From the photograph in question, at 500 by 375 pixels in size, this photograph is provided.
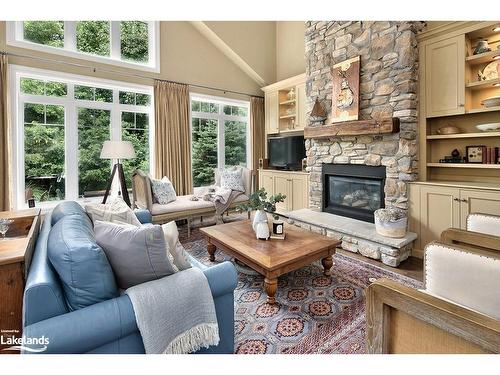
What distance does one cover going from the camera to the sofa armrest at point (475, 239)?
158cm

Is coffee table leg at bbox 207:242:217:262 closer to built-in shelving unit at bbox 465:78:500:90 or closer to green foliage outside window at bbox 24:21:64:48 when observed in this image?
built-in shelving unit at bbox 465:78:500:90

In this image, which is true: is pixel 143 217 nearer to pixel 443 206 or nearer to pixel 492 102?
pixel 443 206

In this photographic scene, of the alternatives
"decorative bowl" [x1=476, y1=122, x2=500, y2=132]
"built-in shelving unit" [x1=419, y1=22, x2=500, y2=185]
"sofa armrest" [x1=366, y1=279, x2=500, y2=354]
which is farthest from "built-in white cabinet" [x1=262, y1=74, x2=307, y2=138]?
"sofa armrest" [x1=366, y1=279, x2=500, y2=354]

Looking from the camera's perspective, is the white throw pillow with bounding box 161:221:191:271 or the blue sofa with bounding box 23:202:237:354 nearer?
the blue sofa with bounding box 23:202:237:354

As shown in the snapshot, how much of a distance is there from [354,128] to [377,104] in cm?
40

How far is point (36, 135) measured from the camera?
12.8 feet

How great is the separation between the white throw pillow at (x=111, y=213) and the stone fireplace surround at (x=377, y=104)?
2.48 meters

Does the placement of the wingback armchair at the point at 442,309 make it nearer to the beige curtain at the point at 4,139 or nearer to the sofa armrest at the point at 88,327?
the sofa armrest at the point at 88,327

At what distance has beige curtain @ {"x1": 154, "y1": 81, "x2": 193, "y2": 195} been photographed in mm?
4730

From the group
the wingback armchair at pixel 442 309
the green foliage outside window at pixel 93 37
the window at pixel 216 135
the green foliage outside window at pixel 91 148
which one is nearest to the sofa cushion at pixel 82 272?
the wingback armchair at pixel 442 309

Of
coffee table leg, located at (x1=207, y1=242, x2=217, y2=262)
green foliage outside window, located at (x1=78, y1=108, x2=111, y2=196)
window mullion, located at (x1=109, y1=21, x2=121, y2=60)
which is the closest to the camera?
coffee table leg, located at (x1=207, y1=242, x2=217, y2=262)

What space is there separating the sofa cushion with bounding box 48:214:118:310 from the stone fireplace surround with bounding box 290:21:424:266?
9.13ft

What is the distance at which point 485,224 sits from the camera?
5.97 feet
